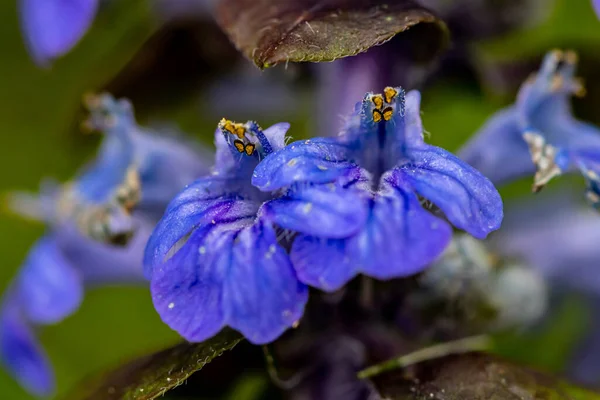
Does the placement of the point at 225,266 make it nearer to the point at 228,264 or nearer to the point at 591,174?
the point at 228,264

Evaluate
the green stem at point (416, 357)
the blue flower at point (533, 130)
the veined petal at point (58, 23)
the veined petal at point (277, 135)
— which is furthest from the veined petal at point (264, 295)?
the veined petal at point (58, 23)

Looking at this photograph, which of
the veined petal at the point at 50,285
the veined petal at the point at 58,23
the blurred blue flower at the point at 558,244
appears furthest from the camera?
the blurred blue flower at the point at 558,244

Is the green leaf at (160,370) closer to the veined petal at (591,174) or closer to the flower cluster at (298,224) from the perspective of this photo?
the flower cluster at (298,224)

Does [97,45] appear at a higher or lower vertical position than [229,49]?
lower

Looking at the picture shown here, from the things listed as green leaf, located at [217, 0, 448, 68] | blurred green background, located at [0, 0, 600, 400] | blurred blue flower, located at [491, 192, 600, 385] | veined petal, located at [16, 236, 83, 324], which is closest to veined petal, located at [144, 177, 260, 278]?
green leaf, located at [217, 0, 448, 68]

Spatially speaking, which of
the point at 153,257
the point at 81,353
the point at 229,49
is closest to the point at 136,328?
the point at 81,353

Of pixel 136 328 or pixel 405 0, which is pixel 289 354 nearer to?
pixel 405 0
